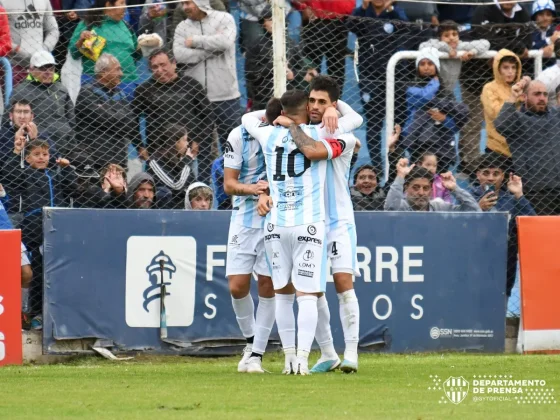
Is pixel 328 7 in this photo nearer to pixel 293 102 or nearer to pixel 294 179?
pixel 293 102

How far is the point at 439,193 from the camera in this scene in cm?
1245

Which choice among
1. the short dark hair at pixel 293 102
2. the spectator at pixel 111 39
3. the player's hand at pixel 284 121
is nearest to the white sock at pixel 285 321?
the player's hand at pixel 284 121

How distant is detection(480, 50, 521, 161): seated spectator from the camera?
42.5 feet

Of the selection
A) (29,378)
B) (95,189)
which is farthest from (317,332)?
(95,189)

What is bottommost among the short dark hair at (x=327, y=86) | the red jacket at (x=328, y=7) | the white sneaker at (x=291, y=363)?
the white sneaker at (x=291, y=363)

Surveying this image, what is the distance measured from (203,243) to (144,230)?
595 millimetres

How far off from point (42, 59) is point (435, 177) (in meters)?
4.24

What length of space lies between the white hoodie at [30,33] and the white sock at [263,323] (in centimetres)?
396

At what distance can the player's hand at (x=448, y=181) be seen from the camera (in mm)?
12320

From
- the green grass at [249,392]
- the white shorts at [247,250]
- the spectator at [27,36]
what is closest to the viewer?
the green grass at [249,392]

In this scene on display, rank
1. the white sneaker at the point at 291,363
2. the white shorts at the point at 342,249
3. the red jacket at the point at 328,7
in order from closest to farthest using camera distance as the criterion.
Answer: the white sneaker at the point at 291,363 < the white shorts at the point at 342,249 < the red jacket at the point at 328,7

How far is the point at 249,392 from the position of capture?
26.3 ft

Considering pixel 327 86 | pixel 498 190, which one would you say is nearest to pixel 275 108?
pixel 327 86

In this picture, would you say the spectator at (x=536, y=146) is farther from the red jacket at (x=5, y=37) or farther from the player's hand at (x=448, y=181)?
the red jacket at (x=5, y=37)
